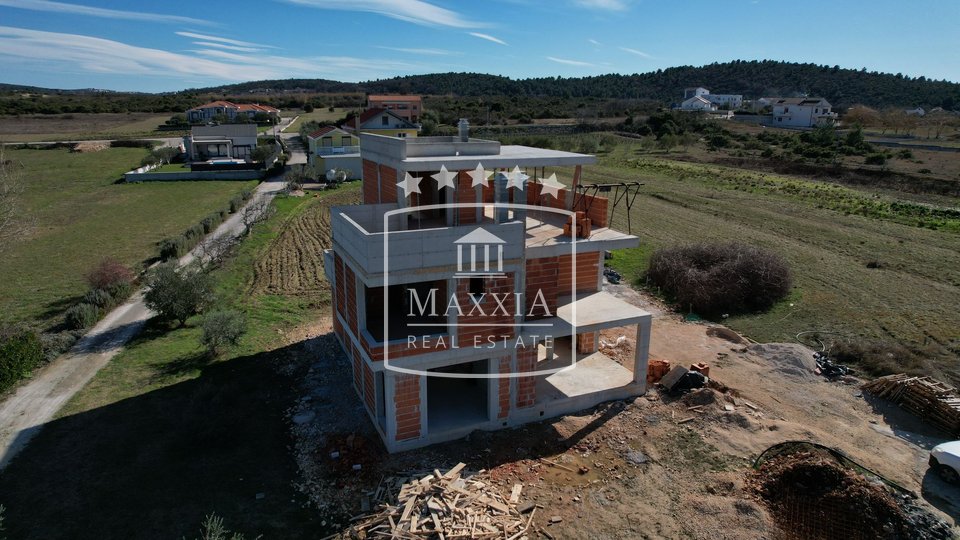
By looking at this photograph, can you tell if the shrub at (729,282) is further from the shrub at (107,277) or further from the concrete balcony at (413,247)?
the shrub at (107,277)

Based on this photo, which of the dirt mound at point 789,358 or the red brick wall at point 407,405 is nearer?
the red brick wall at point 407,405

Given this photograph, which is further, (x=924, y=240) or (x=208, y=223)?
(x=208, y=223)

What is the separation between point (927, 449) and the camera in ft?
44.1

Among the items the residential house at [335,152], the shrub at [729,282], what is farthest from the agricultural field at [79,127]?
the shrub at [729,282]

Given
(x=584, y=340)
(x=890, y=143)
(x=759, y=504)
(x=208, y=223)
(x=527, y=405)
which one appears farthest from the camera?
(x=890, y=143)

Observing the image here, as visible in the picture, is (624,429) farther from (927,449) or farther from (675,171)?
(675,171)

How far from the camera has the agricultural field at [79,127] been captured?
277 feet

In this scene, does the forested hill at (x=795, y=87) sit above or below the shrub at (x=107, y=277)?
above

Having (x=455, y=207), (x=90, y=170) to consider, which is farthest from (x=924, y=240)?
(x=90, y=170)

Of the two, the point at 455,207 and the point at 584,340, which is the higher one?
the point at 455,207

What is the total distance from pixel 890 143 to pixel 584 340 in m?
80.3

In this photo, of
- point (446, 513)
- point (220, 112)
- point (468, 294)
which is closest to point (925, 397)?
point (468, 294)

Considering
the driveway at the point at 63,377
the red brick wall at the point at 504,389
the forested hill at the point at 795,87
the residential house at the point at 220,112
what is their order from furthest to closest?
the forested hill at the point at 795,87 < the residential house at the point at 220,112 < the driveway at the point at 63,377 < the red brick wall at the point at 504,389

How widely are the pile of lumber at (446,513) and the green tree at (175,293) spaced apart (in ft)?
42.4
